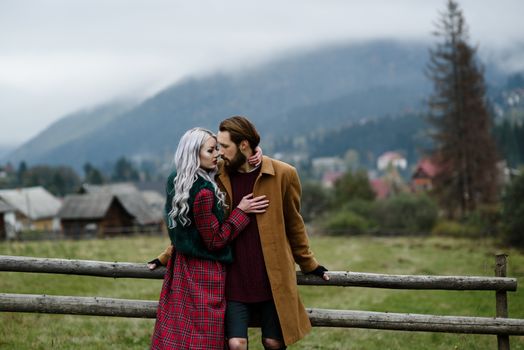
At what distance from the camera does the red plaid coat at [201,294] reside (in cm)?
449

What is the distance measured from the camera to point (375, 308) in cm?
1238

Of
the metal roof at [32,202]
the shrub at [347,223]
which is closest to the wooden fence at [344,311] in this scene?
the shrub at [347,223]

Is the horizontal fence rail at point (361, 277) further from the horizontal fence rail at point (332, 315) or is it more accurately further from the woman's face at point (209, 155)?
the woman's face at point (209, 155)

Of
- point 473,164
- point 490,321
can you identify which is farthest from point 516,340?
point 473,164

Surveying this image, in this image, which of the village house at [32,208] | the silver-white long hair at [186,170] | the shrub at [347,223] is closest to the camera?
the silver-white long hair at [186,170]

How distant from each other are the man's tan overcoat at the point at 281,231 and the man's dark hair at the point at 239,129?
0.27 metres

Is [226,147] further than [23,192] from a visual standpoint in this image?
No

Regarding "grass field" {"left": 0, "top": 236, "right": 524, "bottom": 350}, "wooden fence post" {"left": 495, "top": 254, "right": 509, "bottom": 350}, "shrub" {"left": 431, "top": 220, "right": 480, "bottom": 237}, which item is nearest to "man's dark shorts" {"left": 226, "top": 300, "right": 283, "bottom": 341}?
"wooden fence post" {"left": 495, "top": 254, "right": 509, "bottom": 350}

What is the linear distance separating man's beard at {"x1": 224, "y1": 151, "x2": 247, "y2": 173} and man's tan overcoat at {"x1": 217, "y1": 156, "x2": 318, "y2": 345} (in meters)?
0.09

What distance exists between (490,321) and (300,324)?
229 cm

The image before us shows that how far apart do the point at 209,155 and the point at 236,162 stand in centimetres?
24

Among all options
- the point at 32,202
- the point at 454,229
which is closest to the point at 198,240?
the point at 454,229

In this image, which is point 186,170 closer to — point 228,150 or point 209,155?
point 209,155

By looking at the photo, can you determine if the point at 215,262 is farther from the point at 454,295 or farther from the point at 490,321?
the point at 454,295
